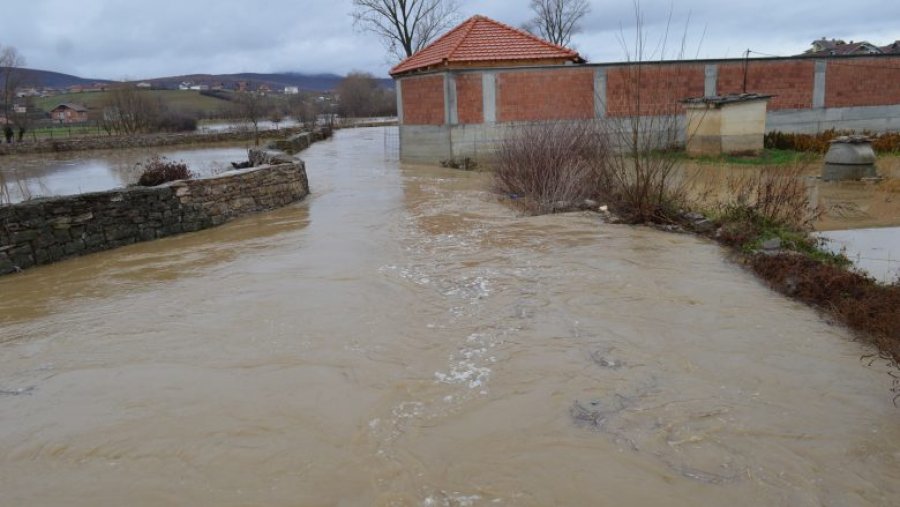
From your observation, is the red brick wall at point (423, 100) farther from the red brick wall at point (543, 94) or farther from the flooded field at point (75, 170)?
the flooded field at point (75, 170)

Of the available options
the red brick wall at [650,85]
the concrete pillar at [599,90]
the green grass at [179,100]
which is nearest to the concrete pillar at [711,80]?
the red brick wall at [650,85]

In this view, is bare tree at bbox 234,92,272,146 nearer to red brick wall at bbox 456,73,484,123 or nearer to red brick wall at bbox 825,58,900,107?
red brick wall at bbox 456,73,484,123

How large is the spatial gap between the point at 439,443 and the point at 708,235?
6.67 m

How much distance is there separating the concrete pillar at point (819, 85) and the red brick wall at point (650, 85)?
13.7ft

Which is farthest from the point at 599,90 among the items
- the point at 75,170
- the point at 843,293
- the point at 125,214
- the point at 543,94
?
the point at 75,170

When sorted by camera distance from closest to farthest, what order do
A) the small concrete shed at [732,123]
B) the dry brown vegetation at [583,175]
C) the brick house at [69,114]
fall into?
the dry brown vegetation at [583,175]
the small concrete shed at [732,123]
the brick house at [69,114]

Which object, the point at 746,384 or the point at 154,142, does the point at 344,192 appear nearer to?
the point at 746,384

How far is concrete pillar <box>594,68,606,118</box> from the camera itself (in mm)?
20344

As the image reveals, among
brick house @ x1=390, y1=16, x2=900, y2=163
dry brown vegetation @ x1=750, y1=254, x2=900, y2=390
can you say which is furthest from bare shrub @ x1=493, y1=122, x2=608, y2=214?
brick house @ x1=390, y1=16, x2=900, y2=163

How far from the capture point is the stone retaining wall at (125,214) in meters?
8.82

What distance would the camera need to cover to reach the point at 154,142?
43.2m

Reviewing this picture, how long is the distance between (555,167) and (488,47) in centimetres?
1104

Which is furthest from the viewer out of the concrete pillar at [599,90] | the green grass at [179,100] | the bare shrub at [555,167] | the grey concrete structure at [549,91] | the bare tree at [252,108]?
the green grass at [179,100]

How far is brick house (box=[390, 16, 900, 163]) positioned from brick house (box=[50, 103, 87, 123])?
5861 centimetres
